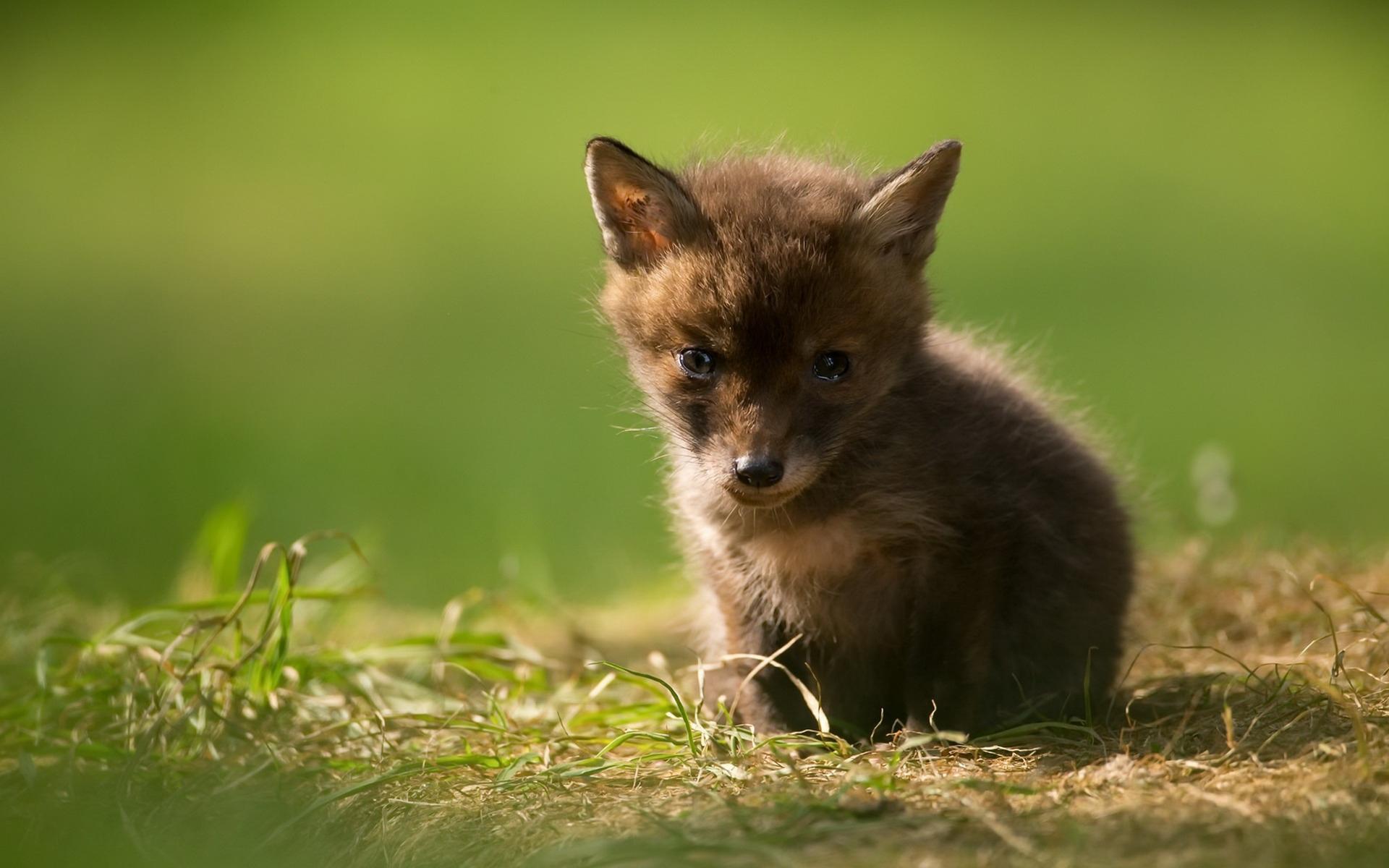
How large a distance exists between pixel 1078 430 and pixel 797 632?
134cm

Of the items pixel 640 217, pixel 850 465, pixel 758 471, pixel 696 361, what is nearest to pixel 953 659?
pixel 850 465

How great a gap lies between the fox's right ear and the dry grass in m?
1.37

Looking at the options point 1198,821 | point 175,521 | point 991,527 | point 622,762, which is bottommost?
point 175,521

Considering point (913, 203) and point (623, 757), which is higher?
point (913, 203)

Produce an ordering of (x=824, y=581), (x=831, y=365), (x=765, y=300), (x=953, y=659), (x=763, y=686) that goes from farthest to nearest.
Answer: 1. (x=763, y=686)
2. (x=824, y=581)
3. (x=953, y=659)
4. (x=831, y=365)
5. (x=765, y=300)

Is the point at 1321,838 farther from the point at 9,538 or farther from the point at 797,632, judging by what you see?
the point at 9,538

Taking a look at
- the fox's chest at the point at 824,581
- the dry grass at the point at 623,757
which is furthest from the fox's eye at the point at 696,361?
the dry grass at the point at 623,757

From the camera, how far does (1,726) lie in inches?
180

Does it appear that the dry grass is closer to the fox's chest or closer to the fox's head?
the fox's chest

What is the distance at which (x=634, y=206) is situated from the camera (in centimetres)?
425

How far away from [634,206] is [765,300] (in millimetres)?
695

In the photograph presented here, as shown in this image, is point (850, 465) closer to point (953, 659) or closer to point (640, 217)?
point (953, 659)

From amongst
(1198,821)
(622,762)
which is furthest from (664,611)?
(1198,821)

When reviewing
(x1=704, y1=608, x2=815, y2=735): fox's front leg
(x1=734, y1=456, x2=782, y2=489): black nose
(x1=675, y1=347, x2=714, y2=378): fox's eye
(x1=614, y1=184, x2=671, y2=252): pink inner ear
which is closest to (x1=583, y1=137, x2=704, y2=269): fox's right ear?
(x1=614, y1=184, x2=671, y2=252): pink inner ear
